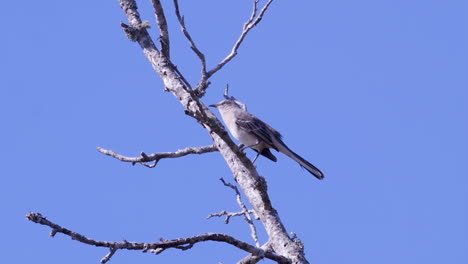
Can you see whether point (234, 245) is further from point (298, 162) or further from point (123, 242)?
point (298, 162)

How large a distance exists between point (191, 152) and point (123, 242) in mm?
2265

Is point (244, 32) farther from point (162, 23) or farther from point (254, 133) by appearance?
point (254, 133)

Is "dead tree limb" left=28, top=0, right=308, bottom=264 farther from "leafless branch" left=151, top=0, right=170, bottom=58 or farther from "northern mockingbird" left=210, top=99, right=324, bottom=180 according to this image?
"northern mockingbird" left=210, top=99, right=324, bottom=180

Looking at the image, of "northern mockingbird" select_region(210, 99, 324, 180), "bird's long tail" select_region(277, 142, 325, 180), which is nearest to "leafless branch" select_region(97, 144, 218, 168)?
"bird's long tail" select_region(277, 142, 325, 180)

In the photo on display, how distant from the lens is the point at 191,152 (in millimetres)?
6348

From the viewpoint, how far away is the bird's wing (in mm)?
8484

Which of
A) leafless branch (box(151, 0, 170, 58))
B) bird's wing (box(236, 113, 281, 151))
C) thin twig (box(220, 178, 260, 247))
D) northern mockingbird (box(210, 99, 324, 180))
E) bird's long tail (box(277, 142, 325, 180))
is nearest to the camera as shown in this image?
thin twig (box(220, 178, 260, 247))

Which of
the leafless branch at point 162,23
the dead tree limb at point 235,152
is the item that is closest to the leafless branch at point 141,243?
the dead tree limb at point 235,152

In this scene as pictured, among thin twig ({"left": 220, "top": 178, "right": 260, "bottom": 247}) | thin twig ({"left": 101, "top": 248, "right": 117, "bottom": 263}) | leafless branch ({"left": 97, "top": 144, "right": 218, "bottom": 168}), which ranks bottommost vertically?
thin twig ({"left": 101, "top": 248, "right": 117, "bottom": 263})

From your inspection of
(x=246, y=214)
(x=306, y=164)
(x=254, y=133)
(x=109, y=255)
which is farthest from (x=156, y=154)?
(x=254, y=133)

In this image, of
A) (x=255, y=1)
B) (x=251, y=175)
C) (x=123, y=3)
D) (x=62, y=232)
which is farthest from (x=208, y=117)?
(x=123, y=3)

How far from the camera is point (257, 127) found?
28.6 feet

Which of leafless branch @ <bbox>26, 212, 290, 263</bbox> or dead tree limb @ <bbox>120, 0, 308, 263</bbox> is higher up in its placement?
dead tree limb @ <bbox>120, 0, 308, 263</bbox>

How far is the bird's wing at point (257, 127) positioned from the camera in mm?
8484
